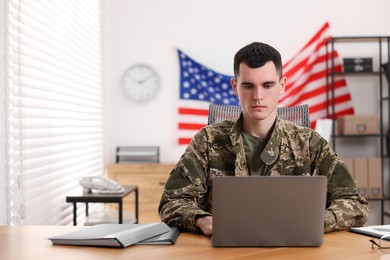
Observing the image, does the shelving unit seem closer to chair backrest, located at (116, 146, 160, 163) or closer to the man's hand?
chair backrest, located at (116, 146, 160, 163)

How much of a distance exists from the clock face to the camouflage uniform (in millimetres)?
3180

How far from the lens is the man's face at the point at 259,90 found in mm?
1826

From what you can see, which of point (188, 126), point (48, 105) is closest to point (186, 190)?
point (48, 105)

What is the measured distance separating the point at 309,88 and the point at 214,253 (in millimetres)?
4051

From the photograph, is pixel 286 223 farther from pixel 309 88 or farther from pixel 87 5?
pixel 309 88

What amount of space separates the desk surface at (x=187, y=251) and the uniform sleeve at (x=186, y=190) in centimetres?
13

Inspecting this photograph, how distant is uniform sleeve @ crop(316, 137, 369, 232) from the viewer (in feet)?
5.61

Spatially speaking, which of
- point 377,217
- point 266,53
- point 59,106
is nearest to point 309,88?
point 377,217

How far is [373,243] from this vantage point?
1.52 meters

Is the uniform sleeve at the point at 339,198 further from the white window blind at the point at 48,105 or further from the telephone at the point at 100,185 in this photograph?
the telephone at the point at 100,185

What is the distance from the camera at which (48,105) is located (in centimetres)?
340

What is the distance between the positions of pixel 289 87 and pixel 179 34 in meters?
1.12

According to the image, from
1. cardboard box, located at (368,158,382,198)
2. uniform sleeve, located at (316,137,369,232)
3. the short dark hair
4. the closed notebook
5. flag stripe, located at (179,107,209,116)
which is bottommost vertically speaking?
cardboard box, located at (368,158,382,198)

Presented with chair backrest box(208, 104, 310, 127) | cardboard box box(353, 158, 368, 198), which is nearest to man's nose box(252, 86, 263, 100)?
chair backrest box(208, 104, 310, 127)
